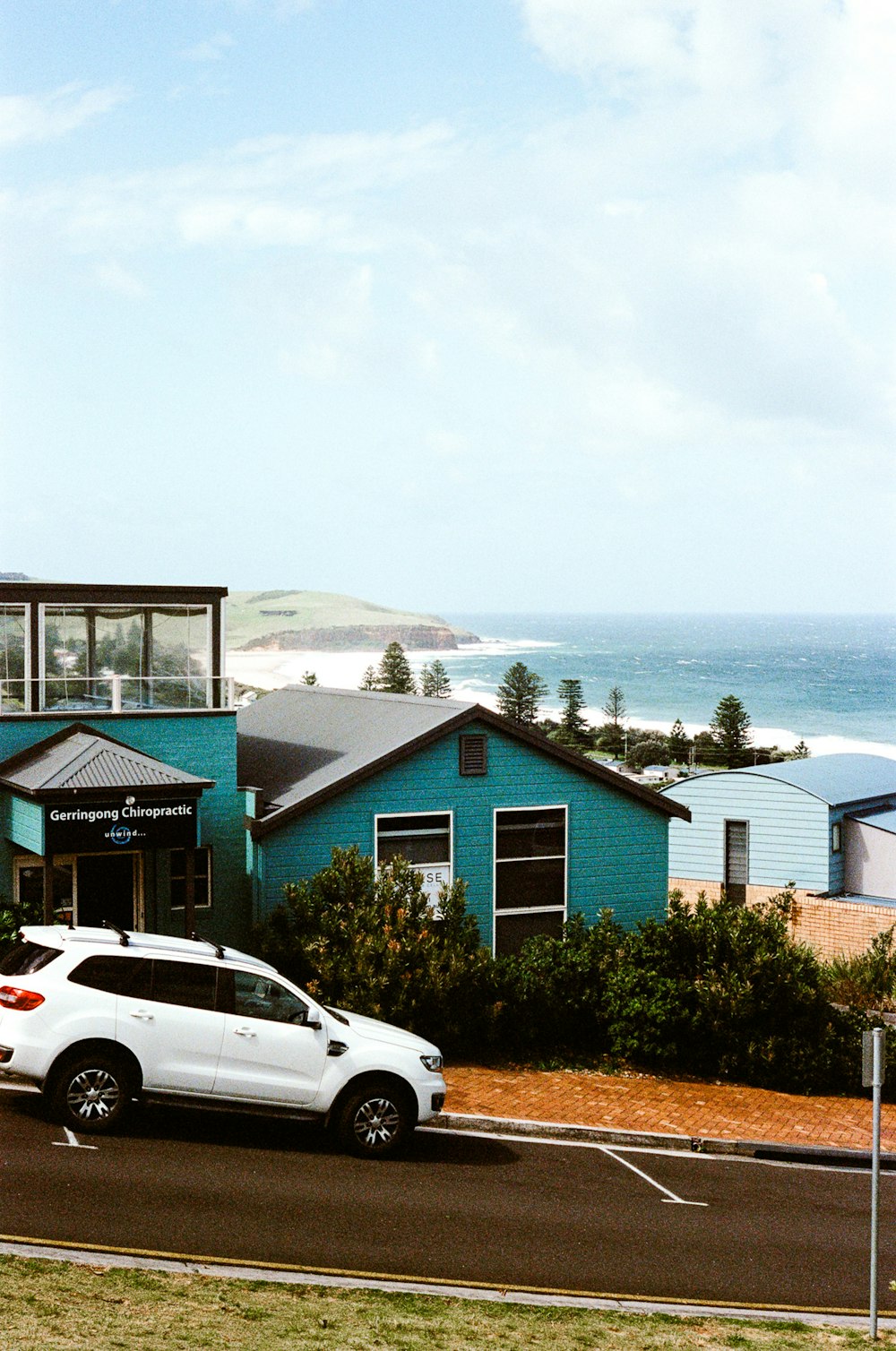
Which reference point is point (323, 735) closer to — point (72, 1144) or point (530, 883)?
point (530, 883)

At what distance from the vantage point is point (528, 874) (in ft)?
76.0

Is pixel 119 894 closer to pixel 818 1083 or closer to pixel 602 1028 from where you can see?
pixel 602 1028

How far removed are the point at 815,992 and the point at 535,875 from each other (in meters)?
4.96

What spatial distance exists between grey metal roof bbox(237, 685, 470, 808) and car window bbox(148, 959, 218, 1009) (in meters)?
8.18

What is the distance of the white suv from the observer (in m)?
12.6

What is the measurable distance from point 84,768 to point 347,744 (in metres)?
5.34

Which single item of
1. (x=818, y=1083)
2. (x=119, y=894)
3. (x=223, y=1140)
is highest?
(x=119, y=894)

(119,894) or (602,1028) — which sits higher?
(119,894)

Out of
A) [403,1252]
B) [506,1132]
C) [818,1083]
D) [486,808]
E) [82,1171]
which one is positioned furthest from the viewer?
[486,808]

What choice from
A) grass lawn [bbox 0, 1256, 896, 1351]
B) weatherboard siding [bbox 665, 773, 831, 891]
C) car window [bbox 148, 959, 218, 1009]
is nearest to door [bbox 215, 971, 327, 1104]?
car window [bbox 148, 959, 218, 1009]

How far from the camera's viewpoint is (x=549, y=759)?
23.3 m

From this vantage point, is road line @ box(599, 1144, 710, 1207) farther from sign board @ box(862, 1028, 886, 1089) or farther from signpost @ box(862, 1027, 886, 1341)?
sign board @ box(862, 1028, 886, 1089)

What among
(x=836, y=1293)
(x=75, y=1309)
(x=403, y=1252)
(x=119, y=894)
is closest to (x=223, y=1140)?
(x=403, y=1252)

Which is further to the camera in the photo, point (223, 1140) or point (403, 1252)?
point (223, 1140)
